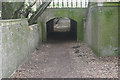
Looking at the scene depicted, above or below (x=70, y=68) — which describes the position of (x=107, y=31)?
above

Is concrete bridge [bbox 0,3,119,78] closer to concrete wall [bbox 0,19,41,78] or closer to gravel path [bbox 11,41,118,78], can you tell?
concrete wall [bbox 0,19,41,78]

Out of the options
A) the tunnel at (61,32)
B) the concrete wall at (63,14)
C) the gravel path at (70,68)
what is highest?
the concrete wall at (63,14)

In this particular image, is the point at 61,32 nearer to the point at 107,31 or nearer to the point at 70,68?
the point at 107,31

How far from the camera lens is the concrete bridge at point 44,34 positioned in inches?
257

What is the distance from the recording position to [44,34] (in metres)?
16.4

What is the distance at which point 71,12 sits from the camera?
16.1m

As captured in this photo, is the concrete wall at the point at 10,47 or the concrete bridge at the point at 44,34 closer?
the concrete wall at the point at 10,47

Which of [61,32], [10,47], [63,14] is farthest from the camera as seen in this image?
[61,32]

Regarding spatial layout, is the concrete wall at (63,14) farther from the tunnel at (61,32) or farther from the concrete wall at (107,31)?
the concrete wall at (107,31)

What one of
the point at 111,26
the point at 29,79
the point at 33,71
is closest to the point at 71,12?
the point at 111,26

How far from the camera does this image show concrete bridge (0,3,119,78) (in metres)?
6.52

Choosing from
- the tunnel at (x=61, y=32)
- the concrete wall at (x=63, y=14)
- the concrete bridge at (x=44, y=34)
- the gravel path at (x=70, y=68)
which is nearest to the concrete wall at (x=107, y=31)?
the concrete bridge at (x=44, y=34)

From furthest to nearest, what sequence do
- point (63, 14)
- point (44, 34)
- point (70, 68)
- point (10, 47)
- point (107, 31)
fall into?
point (44, 34) → point (63, 14) → point (107, 31) → point (70, 68) → point (10, 47)

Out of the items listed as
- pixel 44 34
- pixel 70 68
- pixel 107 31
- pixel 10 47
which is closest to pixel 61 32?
pixel 44 34
